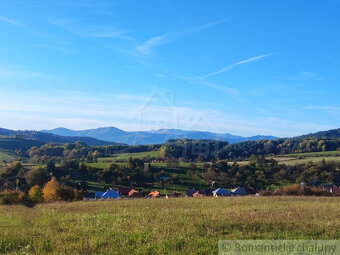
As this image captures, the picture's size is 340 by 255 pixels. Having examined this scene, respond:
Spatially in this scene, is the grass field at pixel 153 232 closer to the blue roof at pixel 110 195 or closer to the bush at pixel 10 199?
the bush at pixel 10 199

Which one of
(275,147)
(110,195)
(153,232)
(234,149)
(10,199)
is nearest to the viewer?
(153,232)

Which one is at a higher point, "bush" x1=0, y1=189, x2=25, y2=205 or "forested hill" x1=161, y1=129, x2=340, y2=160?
"forested hill" x1=161, y1=129, x2=340, y2=160

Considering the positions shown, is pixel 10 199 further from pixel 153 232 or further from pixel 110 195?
pixel 110 195

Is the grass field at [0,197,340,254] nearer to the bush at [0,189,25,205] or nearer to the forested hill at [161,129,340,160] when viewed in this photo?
the bush at [0,189,25,205]

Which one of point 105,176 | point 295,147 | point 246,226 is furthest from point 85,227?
point 295,147

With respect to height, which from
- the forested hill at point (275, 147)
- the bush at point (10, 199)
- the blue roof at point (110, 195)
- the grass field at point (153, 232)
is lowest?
the blue roof at point (110, 195)

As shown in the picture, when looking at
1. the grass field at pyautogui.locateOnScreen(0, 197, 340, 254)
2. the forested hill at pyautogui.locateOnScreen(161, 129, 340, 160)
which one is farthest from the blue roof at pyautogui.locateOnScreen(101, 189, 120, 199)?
the forested hill at pyautogui.locateOnScreen(161, 129, 340, 160)

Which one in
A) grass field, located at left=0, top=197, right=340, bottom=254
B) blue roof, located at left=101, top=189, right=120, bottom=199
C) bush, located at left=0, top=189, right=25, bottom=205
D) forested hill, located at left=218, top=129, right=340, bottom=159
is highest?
forested hill, located at left=218, top=129, right=340, bottom=159

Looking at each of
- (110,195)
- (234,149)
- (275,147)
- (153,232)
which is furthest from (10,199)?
(275,147)

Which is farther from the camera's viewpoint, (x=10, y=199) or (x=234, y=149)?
(x=234, y=149)

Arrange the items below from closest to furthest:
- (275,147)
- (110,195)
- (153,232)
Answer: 1. (153,232)
2. (110,195)
3. (275,147)

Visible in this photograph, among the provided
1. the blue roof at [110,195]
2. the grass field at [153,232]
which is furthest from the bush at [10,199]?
the blue roof at [110,195]

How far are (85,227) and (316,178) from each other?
3331 inches

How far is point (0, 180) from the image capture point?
72125mm
